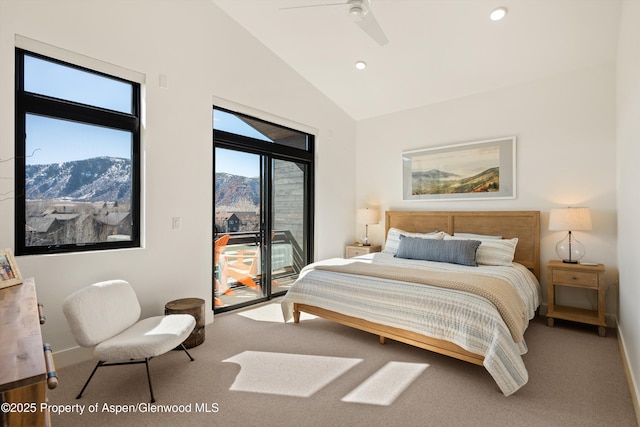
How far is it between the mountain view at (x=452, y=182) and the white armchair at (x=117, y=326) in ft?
12.3

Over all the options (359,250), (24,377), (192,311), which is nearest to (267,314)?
(192,311)

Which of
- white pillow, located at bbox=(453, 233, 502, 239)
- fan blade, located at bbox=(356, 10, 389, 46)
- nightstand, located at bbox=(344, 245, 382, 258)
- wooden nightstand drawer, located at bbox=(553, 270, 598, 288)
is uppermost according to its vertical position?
fan blade, located at bbox=(356, 10, 389, 46)

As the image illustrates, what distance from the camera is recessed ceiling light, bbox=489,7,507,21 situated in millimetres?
A: 2992

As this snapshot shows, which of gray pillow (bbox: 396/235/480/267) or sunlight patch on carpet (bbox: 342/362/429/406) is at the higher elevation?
gray pillow (bbox: 396/235/480/267)

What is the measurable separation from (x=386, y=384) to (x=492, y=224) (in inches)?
112

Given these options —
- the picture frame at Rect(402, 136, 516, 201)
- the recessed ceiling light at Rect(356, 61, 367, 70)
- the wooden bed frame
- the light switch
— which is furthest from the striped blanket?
the recessed ceiling light at Rect(356, 61, 367, 70)

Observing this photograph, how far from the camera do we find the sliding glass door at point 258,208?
3.96 meters

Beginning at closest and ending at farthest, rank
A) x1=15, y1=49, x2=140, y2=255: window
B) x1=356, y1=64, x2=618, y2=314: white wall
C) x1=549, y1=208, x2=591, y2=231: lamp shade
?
x1=15, y1=49, x2=140, y2=255: window < x1=549, y1=208, x2=591, y2=231: lamp shade < x1=356, y1=64, x2=618, y2=314: white wall

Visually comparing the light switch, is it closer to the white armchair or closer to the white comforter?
the white armchair

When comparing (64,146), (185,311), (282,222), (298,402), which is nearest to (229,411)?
(298,402)

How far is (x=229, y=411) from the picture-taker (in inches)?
80.0

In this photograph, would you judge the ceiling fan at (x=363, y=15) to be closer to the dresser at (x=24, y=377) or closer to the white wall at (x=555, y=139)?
the white wall at (x=555, y=139)

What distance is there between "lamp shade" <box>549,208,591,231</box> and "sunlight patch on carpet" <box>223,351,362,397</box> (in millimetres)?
2632

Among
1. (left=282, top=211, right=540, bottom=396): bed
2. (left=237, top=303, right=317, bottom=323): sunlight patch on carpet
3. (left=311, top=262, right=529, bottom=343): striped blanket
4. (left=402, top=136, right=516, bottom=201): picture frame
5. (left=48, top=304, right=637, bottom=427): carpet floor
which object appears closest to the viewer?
(left=48, top=304, right=637, bottom=427): carpet floor
